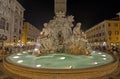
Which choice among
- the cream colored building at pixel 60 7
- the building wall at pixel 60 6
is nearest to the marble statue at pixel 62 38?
the cream colored building at pixel 60 7

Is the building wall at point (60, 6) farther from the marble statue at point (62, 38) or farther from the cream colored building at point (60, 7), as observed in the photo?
the marble statue at point (62, 38)

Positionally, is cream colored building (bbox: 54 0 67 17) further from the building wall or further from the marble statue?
the marble statue

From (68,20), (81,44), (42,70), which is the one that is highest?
(68,20)

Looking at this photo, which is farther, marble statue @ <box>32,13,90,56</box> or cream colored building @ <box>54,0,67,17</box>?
cream colored building @ <box>54,0,67,17</box>

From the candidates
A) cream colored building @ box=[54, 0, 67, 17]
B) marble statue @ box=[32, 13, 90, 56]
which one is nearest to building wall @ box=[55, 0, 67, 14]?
cream colored building @ box=[54, 0, 67, 17]

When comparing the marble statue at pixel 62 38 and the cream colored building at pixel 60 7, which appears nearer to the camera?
the marble statue at pixel 62 38

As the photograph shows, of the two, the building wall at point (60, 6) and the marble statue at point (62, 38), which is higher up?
the building wall at point (60, 6)

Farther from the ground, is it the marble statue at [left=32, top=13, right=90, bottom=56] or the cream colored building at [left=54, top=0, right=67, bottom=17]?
the cream colored building at [left=54, top=0, right=67, bottom=17]

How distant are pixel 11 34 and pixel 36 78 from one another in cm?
4125

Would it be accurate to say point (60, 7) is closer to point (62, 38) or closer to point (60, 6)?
point (60, 6)

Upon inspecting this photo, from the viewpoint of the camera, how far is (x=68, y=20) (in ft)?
68.2

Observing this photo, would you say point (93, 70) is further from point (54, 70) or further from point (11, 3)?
point (11, 3)

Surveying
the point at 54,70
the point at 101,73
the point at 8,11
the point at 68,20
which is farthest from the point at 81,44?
the point at 8,11

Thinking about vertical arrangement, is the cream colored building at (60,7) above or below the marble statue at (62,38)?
above
